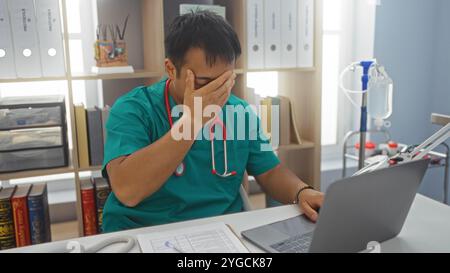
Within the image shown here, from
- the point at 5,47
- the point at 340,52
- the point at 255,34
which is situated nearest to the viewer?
the point at 5,47

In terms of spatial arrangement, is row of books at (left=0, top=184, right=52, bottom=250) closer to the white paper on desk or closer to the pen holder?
the pen holder

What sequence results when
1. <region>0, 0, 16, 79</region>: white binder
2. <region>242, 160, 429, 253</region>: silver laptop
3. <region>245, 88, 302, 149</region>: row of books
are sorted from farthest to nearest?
<region>245, 88, 302, 149</region>: row of books → <region>0, 0, 16, 79</region>: white binder → <region>242, 160, 429, 253</region>: silver laptop

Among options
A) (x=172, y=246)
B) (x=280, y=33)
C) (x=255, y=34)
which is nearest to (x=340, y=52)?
(x=280, y=33)

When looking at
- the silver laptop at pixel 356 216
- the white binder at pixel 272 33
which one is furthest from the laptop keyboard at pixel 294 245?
the white binder at pixel 272 33

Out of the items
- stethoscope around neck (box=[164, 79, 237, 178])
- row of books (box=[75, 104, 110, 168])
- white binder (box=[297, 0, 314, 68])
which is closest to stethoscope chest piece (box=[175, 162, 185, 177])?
stethoscope around neck (box=[164, 79, 237, 178])

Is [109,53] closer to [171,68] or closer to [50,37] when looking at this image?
[50,37]

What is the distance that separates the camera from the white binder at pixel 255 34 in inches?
81.5

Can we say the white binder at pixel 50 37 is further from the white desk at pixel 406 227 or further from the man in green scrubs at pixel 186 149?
the white desk at pixel 406 227

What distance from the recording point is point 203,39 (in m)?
1.22

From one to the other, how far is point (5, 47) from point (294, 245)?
4.58ft

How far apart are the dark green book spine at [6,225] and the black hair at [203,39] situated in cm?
106

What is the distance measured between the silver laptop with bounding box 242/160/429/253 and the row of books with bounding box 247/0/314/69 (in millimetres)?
1207

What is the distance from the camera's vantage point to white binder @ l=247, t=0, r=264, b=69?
6.79ft

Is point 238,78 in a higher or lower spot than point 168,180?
higher
